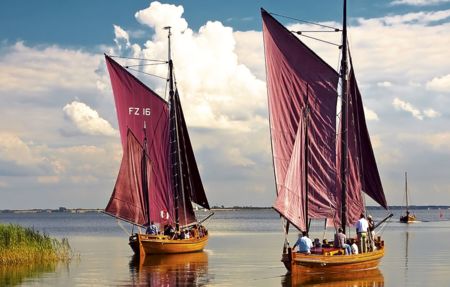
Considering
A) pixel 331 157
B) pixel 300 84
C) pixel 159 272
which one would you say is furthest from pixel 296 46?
pixel 159 272

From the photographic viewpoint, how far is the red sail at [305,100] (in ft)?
149

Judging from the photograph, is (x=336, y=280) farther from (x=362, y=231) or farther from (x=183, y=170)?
(x=183, y=170)

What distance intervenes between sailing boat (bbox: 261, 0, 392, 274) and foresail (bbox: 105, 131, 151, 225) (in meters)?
19.9

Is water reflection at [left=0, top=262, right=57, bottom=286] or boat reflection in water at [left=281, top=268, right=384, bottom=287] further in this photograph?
water reflection at [left=0, top=262, right=57, bottom=286]

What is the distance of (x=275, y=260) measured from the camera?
190 ft

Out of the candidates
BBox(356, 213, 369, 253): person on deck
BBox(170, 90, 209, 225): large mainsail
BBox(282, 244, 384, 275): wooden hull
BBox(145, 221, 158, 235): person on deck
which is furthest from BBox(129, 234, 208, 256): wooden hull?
BBox(356, 213, 369, 253): person on deck

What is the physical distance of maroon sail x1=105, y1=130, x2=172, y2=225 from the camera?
61.6 meters

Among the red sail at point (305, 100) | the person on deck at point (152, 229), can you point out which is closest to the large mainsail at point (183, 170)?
the person on deck at point (152, 229)

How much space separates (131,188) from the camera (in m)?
62.1

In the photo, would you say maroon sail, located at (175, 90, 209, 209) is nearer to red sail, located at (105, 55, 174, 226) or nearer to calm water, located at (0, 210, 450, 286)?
red sail, located at (105, 55, 174, 226)

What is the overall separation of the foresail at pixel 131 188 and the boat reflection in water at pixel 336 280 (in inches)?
796

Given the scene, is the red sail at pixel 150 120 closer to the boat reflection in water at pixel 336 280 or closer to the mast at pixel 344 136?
the mast at pixel 344 136

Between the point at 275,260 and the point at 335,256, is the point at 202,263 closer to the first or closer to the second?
the point at 275,260

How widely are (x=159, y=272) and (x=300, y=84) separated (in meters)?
14.2
